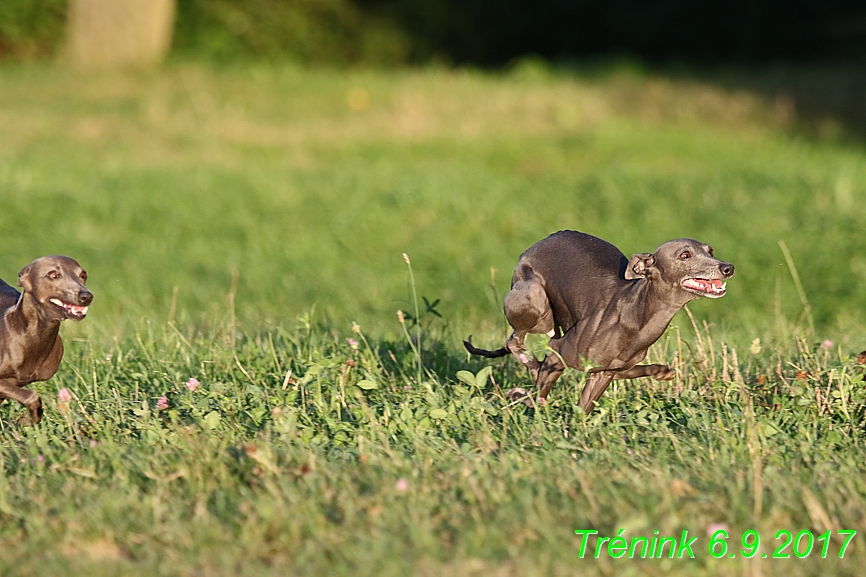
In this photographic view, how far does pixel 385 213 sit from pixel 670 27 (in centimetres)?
1853

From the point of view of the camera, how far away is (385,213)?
11961 mm

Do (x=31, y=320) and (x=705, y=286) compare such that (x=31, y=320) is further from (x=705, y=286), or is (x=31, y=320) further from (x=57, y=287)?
(x=705, y=286)

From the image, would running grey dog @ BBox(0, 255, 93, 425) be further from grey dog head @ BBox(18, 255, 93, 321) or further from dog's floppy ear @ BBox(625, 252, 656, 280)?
dog's floppy ear @ BBox(625, 252, 656, 280)

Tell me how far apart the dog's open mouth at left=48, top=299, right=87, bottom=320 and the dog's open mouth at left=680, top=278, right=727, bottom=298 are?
2.30 meters

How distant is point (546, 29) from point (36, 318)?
25.9 metres

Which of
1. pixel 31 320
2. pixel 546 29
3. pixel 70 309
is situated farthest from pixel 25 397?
pixel 546 29

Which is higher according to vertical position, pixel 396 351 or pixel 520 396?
pixel 520 396

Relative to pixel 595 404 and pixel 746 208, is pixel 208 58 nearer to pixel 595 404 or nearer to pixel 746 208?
pixel 746 208

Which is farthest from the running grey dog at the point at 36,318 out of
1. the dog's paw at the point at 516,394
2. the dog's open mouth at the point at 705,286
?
the dog's open mouth at the point at 705,286

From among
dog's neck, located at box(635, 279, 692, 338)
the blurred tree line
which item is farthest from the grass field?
the blurred tree line

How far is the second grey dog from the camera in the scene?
426 centimetres

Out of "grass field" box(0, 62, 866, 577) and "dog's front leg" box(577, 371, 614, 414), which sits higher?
"dog's front leg" box(577, 371, 614, 414)

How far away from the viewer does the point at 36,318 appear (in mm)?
4551

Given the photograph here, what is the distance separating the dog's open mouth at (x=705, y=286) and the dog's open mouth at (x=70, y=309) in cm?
230
